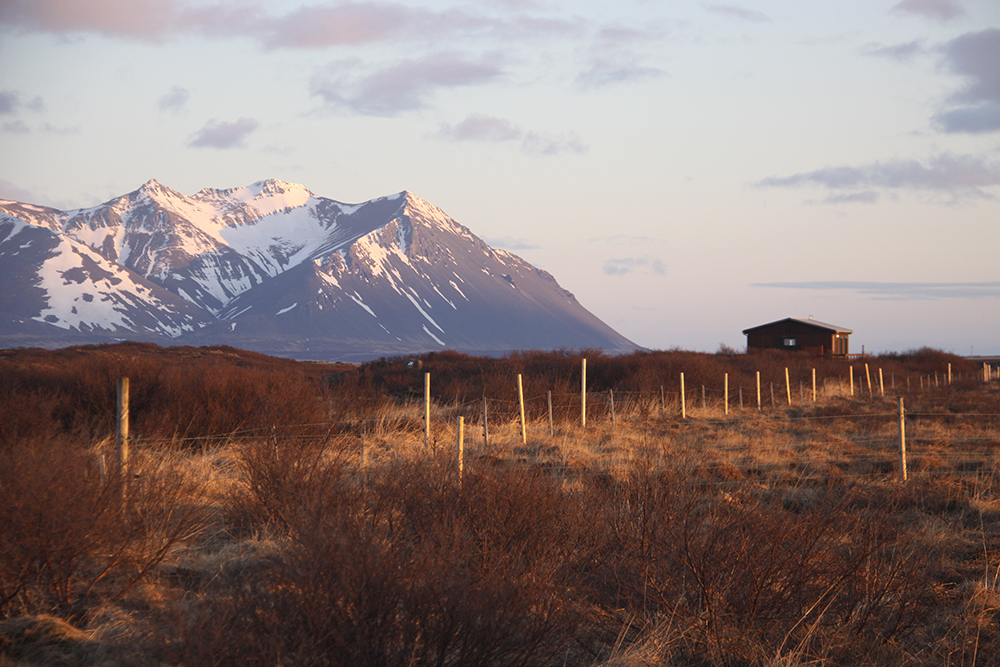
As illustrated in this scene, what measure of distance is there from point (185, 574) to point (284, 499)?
797 millimetres

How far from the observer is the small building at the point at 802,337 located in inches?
1992

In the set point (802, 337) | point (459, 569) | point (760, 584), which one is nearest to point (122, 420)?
point (459, 569)

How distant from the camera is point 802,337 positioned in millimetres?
51562

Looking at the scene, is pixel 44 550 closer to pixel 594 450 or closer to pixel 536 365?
pixel 594 450

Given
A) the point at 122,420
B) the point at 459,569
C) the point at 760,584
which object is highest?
the point at 122,420

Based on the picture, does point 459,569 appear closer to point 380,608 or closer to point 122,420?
point 380,608

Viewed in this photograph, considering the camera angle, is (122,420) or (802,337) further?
(802,337)

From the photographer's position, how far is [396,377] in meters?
26.9

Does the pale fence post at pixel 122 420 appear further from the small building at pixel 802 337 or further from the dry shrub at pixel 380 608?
the small building at pixel 802 337

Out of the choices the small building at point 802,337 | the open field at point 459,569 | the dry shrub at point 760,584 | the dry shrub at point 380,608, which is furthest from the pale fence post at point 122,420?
the small building at point 802,337

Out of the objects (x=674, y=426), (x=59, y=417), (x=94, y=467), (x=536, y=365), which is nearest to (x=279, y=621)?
(x=94, y=467)

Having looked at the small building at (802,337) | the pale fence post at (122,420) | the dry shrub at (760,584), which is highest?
the small building at (802,337)

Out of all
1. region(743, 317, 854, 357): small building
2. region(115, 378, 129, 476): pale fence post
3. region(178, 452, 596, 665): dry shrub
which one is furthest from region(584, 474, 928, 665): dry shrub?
region(743, 317, 854, 357): small building

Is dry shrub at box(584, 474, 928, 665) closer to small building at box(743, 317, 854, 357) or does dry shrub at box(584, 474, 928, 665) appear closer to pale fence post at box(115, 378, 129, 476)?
pale fence post at box(115, 378, 129, 476)
